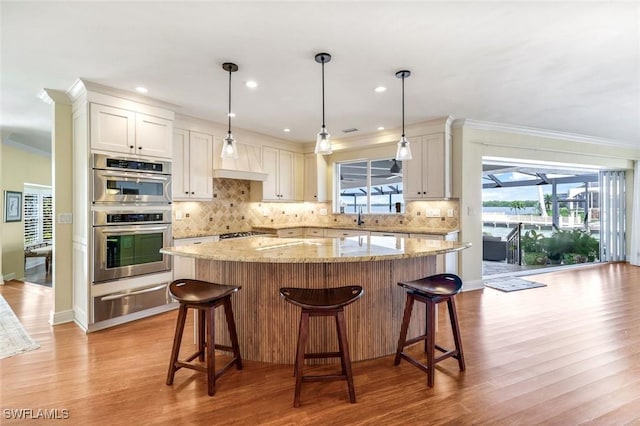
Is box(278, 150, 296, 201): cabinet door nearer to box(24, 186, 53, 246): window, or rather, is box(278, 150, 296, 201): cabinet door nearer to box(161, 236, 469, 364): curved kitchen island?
box(161, 236, 469, 364): curved kitchen island

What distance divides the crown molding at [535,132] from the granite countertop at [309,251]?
2606 mm

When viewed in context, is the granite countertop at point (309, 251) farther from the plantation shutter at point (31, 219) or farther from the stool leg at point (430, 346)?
the plantation shutter at point (31, 219)

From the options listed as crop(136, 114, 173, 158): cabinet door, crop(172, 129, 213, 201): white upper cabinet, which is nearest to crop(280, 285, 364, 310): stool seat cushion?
crop(136, 114, 173, 158): cabinet door

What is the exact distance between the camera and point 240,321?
254 cm

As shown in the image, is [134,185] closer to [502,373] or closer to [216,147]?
[216,147]

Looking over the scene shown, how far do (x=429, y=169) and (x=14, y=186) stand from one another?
23.7 feet

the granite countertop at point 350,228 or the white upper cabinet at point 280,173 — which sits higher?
the white upper cabinet at point 280,173

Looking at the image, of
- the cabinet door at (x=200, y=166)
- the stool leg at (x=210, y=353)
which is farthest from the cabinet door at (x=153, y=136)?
the stool leg at (x=210, y=353)

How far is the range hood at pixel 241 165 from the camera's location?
4.68 meters

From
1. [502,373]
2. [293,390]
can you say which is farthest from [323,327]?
[502,373]

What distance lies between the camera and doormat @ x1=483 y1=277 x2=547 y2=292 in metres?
4.74

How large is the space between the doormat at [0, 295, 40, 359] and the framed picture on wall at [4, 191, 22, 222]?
8.66 feet

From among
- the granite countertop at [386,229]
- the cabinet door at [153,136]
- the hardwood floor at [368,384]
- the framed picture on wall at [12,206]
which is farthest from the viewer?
the framed picture on wall at [12,206]

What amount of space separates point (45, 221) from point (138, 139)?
18.2 ft
